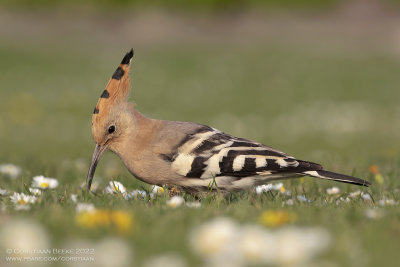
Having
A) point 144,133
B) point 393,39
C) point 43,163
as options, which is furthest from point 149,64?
point 144,133

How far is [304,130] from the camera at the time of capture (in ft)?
42.9

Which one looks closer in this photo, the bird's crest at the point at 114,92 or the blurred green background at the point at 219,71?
the bird's crest at the point at 114,92

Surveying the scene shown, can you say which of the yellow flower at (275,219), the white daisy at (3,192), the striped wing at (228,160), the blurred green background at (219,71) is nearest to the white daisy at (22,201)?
the white daisy at (3,192)

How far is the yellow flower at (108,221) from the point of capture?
8.68 feet

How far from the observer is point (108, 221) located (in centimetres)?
271

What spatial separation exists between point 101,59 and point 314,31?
10865mm

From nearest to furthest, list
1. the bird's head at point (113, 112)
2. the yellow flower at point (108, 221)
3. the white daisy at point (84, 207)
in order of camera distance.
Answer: the yellow flower at point (108, 221)
the white daisy at point (84, 207)
the bird's head at point (113, 112)

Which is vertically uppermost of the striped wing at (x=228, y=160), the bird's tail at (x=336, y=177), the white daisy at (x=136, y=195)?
the striped wing at (x=228, y=160)

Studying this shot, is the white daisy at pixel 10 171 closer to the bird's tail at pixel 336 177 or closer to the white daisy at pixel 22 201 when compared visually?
the white daisy at pixel 22 201

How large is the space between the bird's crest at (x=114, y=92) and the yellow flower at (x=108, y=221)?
1.77 m

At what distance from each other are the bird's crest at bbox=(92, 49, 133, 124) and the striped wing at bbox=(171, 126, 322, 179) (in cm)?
63

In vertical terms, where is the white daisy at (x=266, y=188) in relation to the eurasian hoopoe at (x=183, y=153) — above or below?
below

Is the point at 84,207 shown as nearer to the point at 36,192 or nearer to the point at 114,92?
the point at 36,192

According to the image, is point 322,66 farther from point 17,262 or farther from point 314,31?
point 17,262
